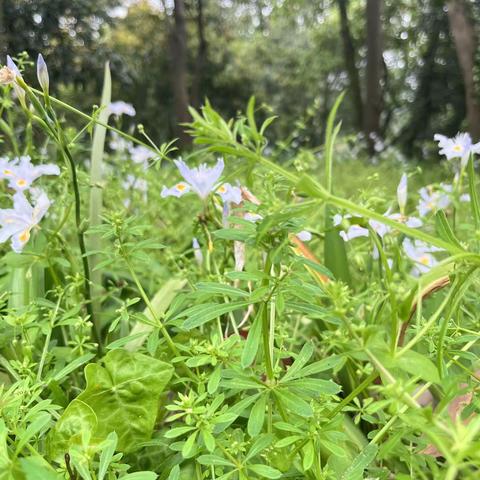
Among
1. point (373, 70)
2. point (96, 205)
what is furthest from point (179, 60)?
point (96, 205)

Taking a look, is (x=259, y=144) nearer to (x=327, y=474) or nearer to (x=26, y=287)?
(x=327, y=474)

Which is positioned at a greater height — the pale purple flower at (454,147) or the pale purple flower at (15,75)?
the pale purple flower at (15,75)

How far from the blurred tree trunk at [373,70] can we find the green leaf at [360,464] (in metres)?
6.79

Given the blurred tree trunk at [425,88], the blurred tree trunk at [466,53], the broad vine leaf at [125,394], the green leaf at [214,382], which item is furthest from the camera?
the blurred tree trunk at [425,88]

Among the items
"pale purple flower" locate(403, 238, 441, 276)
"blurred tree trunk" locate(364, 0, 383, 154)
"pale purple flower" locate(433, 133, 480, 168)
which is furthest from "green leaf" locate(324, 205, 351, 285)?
"blurred tree trunk" locate(364, 0, 383, 154)

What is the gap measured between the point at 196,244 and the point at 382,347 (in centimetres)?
50

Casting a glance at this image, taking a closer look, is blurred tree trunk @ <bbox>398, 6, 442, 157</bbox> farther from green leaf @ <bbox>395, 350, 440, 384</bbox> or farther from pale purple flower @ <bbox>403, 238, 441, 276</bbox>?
green leaf @ <bbox>395, 350, 440, 384</bbox>

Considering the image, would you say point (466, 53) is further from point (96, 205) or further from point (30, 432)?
point (30, 432)

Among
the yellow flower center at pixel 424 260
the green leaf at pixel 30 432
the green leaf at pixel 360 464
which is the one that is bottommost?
the green leaf at pixel 360 464

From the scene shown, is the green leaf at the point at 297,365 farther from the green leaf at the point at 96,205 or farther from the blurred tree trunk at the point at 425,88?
the blurred tree trunk at the point at 425,88

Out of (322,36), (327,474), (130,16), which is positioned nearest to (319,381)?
(327,474)

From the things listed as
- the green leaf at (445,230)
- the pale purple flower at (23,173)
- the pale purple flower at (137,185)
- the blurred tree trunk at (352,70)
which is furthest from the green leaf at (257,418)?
the blurred tree trunk at (352,70)

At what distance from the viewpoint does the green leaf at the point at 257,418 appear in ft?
1.71

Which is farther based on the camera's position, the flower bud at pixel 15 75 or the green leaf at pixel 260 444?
the flower bud at pixel 15 75
